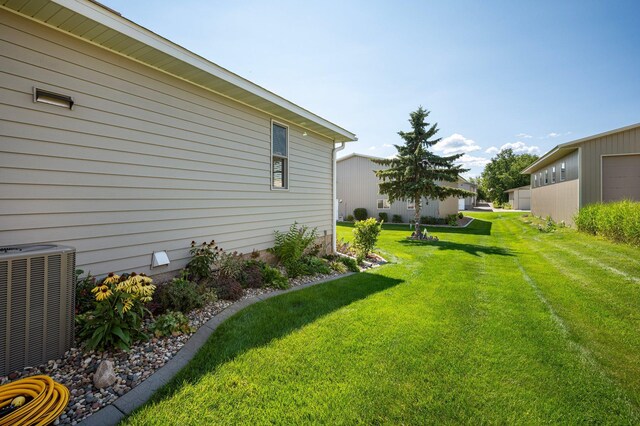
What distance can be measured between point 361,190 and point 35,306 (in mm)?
20883

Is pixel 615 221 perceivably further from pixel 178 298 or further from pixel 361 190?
pixel 361 190

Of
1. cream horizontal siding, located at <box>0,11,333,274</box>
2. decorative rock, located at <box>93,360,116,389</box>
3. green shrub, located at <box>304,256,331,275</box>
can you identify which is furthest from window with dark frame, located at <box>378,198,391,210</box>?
decorative rock, located at <box>93,360,116,389</box>

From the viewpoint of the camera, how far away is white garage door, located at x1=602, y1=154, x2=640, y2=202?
11.2 metres

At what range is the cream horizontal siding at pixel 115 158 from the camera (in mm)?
2936

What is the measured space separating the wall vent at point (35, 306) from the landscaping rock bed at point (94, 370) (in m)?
0.10

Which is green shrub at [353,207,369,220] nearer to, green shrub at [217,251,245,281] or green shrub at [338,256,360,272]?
green shrub at [338,256,360,272]

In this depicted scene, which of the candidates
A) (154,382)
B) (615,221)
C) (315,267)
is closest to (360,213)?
(615,221)

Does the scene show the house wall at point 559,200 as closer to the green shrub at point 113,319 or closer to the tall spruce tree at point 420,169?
the tall spruce tree at point 420,169

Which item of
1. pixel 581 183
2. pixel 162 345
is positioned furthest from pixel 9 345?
pixel 581 183

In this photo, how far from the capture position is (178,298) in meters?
3.55

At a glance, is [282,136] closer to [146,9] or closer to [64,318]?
[146,9]

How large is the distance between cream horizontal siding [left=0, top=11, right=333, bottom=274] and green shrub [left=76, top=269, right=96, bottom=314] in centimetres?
26

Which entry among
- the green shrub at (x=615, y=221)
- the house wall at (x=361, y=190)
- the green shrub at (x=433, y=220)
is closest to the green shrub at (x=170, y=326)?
the green shrub at (x=615, y=221)

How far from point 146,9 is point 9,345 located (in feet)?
16.5
